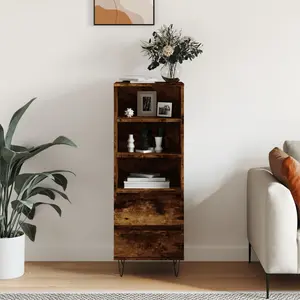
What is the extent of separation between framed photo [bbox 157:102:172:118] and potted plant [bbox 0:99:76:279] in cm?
57

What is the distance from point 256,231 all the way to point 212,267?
0.50m

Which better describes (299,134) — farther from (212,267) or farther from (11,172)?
(11,172)

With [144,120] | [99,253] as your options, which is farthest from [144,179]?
[99,253]

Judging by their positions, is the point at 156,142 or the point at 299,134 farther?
the point at 299,134

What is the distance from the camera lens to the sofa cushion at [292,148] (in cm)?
379

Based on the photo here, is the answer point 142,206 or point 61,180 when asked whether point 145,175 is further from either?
point 61,180

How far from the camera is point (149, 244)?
3807mm

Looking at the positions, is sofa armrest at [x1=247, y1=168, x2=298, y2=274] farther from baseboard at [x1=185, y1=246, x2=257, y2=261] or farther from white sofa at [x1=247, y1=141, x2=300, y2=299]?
baseboard at [x1=185, y1=246, x2=257, y2=261]

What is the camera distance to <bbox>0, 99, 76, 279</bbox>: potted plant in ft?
12.3

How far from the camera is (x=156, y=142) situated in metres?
3.90

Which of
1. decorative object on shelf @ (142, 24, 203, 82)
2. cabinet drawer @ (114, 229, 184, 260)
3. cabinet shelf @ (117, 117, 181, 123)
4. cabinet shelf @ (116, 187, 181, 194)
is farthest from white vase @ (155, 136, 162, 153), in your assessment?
cabinet drawer @ (114, 229, 184, 260)

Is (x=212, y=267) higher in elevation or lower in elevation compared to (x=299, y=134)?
lower

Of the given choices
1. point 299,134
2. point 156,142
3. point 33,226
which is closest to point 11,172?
point 33,226

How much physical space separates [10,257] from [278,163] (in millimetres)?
1664
